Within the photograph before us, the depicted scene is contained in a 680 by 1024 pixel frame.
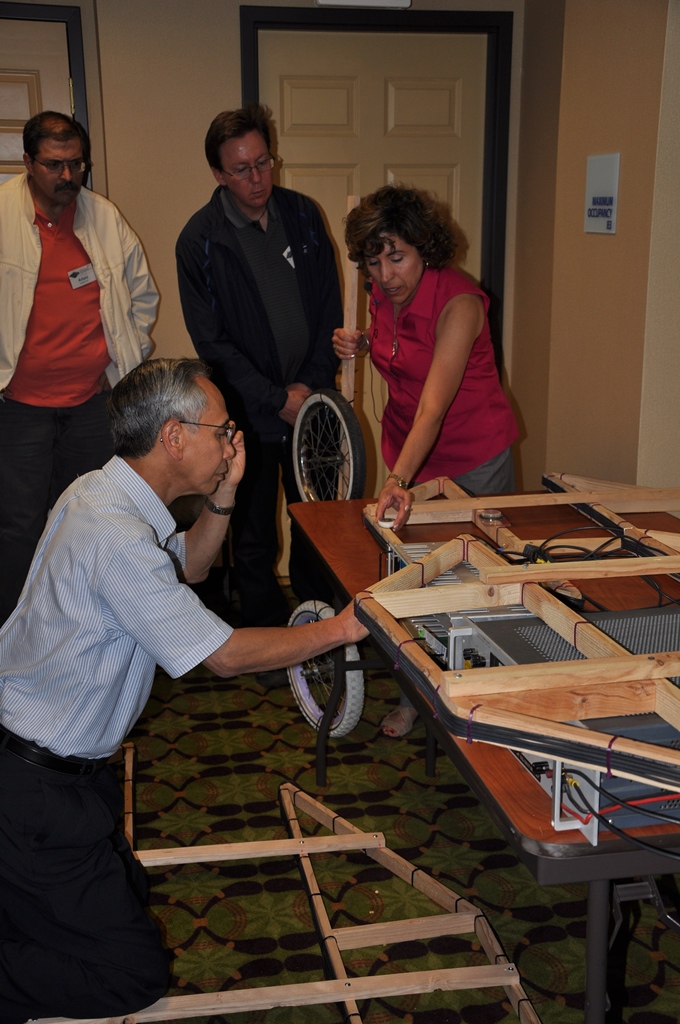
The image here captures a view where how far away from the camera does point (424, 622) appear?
5.81 ft

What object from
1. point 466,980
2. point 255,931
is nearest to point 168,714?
point 255,931

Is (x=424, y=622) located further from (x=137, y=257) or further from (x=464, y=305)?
(x=137, y=257)

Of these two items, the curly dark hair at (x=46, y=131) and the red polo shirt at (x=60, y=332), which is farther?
the red polo shirt at (x=60, y=332)

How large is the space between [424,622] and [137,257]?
2266 millimetres

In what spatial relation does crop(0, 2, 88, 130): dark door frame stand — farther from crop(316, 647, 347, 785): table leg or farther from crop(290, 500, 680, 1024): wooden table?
crop(290, 500, 680, 1024): wooden table

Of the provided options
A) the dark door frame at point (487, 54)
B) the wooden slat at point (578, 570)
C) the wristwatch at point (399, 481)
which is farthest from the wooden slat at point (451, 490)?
the dark door frame at point (487, 54)

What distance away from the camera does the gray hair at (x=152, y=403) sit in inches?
74.0

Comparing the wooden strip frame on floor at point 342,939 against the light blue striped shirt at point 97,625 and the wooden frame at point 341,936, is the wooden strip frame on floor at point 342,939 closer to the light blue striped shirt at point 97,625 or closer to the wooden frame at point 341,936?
the wooden frame at point 341,936

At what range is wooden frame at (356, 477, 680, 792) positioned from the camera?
121cm

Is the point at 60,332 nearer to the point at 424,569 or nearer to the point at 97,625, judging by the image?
the point at 97,625

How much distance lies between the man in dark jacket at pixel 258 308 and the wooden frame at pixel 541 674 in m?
1.52

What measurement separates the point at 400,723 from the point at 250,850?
0.92m

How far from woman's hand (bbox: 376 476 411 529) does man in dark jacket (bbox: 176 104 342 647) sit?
1.03 m

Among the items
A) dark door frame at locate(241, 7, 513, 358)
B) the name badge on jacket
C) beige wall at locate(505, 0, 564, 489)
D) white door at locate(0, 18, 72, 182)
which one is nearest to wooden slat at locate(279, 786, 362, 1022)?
the name badge on jacket
